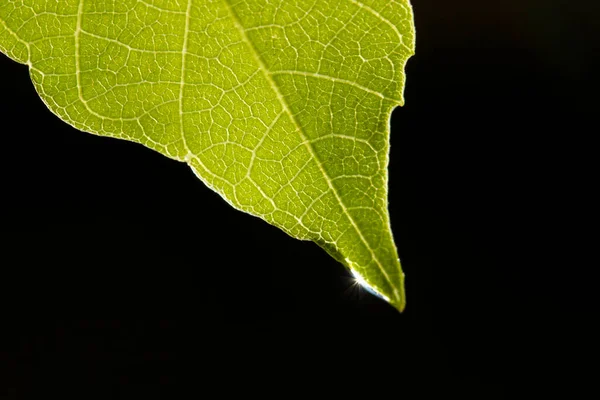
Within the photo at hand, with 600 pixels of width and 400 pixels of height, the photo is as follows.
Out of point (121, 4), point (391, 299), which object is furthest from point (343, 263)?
point (121, 4)

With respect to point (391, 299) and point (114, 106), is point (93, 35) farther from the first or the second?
point (391, 299)

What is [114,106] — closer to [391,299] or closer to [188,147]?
[188,147]

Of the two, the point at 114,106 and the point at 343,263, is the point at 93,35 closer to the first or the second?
the point at 114,106

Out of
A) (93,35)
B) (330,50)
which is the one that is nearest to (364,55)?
(330,50)

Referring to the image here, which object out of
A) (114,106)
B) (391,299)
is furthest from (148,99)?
(391,299)
